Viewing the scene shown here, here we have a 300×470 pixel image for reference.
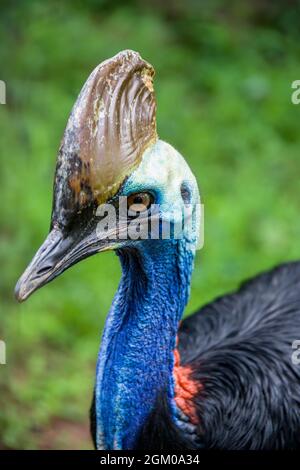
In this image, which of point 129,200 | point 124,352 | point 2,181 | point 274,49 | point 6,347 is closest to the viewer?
point 129,200

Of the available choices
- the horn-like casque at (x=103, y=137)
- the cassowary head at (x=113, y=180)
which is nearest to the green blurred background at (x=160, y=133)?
the cassowary head at (x=113, y=180)

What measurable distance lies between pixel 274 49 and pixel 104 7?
128 centimetres

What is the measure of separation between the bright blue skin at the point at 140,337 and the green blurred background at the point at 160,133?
4.53 feet

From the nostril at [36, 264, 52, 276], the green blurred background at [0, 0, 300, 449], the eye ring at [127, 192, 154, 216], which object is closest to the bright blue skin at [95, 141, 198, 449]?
the eye ring at [127, 192, 154, 216]

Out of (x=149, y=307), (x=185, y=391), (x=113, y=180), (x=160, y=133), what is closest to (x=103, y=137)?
(x=113, y=180)

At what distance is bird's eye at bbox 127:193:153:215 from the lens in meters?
2.49

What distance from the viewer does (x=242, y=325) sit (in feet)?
10.6

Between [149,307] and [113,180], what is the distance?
0.45m

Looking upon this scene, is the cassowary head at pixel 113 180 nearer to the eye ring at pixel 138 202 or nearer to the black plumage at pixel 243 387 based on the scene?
the eye ring at pixel 138 202

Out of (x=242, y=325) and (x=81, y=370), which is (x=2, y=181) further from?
(x=242, y=325)

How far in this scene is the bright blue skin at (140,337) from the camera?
8.82 ft

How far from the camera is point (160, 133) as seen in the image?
5988 mm

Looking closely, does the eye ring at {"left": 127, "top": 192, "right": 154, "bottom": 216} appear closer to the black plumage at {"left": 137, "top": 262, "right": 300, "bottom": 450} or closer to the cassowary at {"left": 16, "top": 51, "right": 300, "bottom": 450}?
the cassowary at {"left": 16, "top": 51, "right": 300, "bottom": 450}
